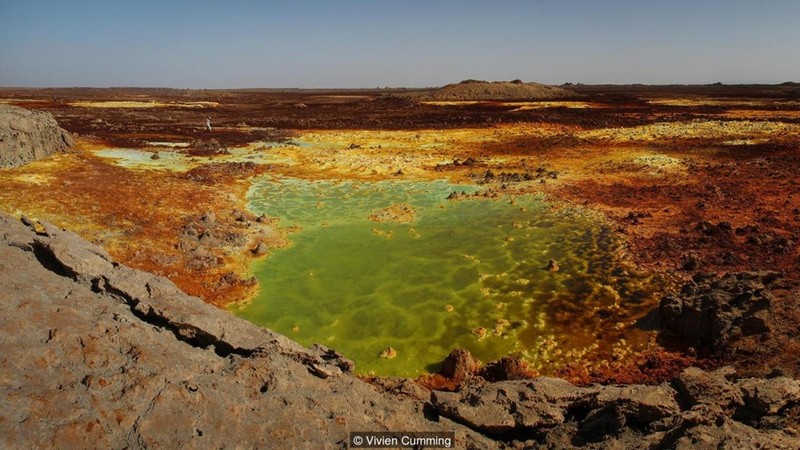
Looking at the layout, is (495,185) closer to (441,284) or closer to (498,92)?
(441,284)

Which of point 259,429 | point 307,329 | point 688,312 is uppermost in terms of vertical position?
point 259,429

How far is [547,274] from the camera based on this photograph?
1280cm

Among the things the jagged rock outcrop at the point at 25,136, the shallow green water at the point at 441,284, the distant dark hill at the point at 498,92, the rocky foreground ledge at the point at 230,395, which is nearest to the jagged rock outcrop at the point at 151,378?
the rocky foreground ledge at the point at 230,395

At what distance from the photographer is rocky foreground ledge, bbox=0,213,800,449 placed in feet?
15.0

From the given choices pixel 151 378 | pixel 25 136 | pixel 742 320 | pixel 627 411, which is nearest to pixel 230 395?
pixel 151 378

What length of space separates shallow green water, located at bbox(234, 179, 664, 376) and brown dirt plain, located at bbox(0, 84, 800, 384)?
1.10 metres

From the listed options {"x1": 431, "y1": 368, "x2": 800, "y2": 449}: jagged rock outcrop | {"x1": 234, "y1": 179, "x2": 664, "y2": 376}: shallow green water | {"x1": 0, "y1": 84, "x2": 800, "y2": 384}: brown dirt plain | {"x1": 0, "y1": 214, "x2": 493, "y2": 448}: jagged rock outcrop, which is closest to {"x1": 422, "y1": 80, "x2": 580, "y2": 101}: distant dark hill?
{"x1": 0, "y1": 84, "x2": 800, "y2": 384}: brown dirt plain

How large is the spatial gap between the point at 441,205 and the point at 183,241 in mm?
9738

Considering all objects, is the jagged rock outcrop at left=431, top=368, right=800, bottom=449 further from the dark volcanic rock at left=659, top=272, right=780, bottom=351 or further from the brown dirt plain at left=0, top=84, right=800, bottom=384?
the dark volcanic rock at left=659, top=272, right=780, bottom=351

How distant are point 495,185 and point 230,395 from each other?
18538mm

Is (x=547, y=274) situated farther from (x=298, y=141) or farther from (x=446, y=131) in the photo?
(x=446, y=131)

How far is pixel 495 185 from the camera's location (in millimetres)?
22203

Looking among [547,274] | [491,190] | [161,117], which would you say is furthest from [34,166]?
[161,117]

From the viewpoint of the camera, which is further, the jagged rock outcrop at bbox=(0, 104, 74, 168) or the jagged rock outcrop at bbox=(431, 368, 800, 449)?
the jagged rock outcrop at bbox=(0, 104, 74, 168)
